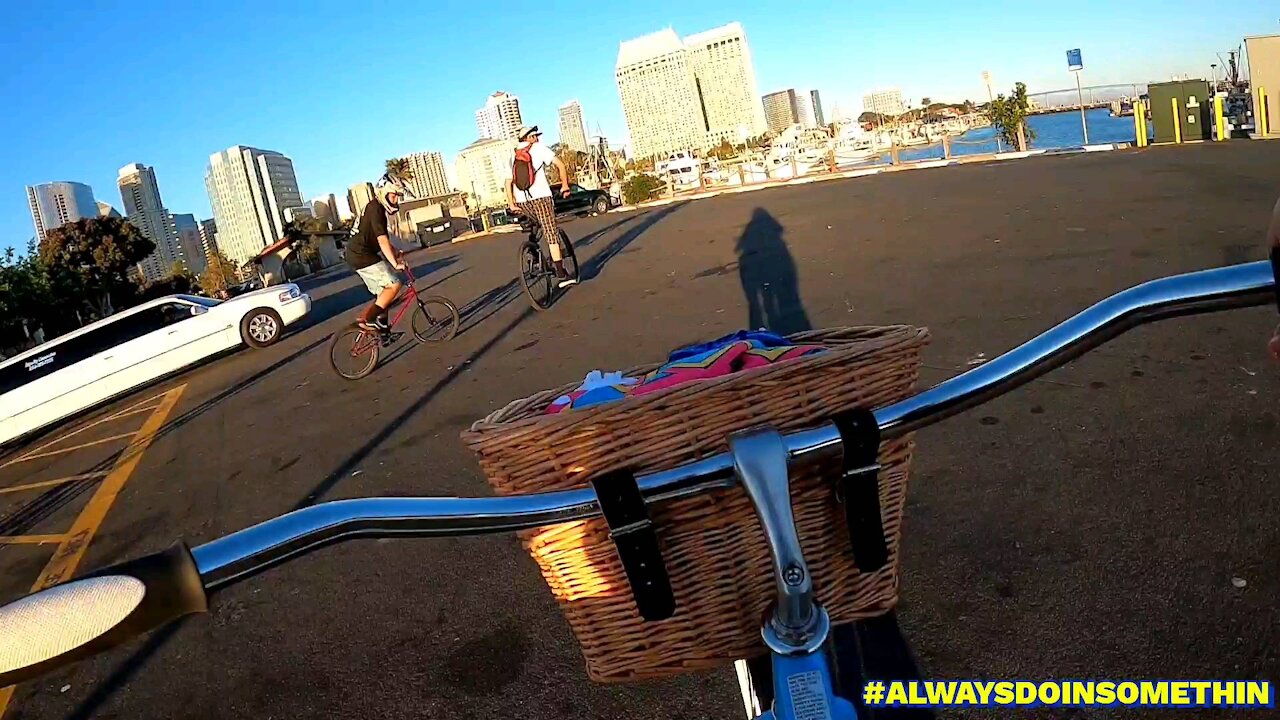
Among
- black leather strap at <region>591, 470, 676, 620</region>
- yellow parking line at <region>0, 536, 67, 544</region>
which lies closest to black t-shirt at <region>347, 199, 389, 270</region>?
yellow parking line at <region>0, 536, 67, 544</region>

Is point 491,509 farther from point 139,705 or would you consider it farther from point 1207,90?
point 1207,90

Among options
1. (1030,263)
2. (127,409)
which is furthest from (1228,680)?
(127,409)

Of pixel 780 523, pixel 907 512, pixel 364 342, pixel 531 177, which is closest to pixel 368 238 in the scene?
pixel 364 342

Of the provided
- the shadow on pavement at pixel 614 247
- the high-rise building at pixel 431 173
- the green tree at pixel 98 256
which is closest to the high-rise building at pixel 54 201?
the high-rise building at pixel 431 173

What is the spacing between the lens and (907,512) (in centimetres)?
413

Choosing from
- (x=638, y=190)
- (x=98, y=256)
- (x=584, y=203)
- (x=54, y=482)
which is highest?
(x=98, y=256)

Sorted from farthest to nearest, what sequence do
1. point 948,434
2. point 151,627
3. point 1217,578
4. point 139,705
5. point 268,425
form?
point 268,425, point 948,434, point 139,705, point 1217,578, point 151,627

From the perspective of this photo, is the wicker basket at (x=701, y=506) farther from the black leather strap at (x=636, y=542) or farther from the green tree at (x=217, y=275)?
the green tree at (x=217, y=275)

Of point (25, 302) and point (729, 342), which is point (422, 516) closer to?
point (729, 342)

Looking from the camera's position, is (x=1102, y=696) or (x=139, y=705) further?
(x=139, y=705)

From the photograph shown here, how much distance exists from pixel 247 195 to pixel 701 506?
99.8 m

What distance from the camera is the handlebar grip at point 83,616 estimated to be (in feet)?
2.97

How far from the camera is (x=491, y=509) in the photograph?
121cm

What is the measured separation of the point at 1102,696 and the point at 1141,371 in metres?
3.95
